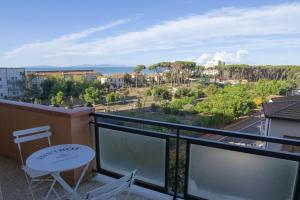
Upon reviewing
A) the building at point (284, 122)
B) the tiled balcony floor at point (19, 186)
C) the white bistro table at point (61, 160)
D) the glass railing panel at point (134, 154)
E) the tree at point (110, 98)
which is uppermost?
the white bistro table at point (61, 160)

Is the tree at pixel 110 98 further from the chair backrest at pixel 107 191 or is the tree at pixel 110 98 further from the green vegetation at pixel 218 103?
the chair backrest at pixel 107 191

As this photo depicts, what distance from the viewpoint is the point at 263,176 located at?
1.87 metres

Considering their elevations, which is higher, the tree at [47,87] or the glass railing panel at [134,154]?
the glass railing panel at [134,154]

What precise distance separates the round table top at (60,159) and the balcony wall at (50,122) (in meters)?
0.51

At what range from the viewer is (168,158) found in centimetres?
225

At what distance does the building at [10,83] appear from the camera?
4370 centimetres

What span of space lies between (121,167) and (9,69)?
51282mm

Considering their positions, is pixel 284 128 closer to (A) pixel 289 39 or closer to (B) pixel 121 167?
(B) pixel 121 167

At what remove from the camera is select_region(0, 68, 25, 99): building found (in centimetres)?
4370

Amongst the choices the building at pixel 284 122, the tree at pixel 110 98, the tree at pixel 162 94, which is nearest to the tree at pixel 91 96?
the tree at pixel 110 98

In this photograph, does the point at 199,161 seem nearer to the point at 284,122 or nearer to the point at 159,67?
the point at 284,122

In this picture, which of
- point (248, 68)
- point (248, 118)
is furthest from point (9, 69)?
point (248, 68)

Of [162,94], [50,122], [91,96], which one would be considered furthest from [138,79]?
[50,122]

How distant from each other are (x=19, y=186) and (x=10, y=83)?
49.8 m
